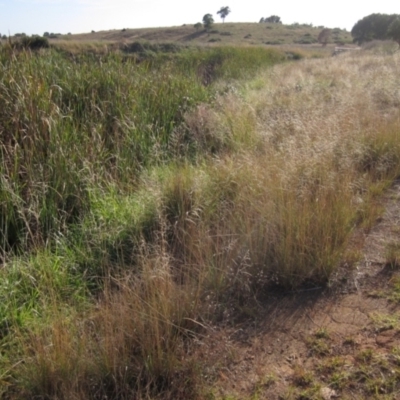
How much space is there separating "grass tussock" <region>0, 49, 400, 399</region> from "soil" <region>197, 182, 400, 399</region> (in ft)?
0.48

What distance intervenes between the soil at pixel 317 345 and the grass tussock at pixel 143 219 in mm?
148

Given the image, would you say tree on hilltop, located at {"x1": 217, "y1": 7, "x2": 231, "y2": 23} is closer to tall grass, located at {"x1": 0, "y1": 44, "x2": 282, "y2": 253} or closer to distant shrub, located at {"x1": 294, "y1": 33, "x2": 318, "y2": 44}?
distant shrub, located at {"x1": 294, "y1": 33, "x2": 318, "y2": 44}

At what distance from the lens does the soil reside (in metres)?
1.90

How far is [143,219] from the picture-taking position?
3377 mm

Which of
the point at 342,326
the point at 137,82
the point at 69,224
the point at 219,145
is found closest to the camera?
the point at 342,326

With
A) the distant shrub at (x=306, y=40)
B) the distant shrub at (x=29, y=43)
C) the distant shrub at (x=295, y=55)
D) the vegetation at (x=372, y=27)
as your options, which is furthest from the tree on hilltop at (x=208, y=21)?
the distant shrub at (x=29, y=43)

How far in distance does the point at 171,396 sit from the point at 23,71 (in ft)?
14.7

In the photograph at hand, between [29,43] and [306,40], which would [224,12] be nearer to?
[306,40]

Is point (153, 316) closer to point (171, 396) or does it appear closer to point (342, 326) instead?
point (171, 396)

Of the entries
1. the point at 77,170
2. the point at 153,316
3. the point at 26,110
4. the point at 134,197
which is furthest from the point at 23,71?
the point at 153,316

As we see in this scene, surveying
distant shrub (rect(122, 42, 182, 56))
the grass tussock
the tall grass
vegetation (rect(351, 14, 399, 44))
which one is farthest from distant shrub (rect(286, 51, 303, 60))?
the grass tussock

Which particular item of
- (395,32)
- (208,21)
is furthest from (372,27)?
(208,21)

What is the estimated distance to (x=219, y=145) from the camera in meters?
5.45

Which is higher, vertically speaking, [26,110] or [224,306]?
[26,110]
